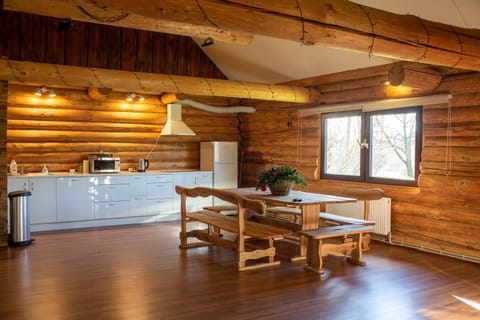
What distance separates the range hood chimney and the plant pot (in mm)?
3198

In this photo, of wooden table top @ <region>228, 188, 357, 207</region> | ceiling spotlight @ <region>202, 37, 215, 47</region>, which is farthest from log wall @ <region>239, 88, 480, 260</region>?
ceiling spotlight @ <region>202, 37, 215, 47</region>

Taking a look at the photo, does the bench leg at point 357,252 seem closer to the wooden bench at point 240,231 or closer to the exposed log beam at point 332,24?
the wooden bench at point 240,231

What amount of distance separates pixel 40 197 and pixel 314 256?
4501 mm

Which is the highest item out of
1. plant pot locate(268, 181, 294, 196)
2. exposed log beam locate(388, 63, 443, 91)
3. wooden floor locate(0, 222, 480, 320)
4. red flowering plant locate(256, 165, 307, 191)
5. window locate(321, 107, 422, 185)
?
exposed log beam locate(388, 63, 443, 91)

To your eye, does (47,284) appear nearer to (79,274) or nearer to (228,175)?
(79,274)

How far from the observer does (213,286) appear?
4.25 metres

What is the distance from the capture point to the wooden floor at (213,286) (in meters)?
3.62

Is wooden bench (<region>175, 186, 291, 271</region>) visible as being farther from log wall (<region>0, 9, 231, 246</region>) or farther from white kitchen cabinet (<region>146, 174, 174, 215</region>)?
log wall (<region>0, 9, 231, 246</region>)

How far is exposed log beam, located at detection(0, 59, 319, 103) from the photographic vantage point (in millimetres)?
5496

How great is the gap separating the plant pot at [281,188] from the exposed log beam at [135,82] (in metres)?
2.10

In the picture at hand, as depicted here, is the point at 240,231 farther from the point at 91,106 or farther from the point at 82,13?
the point at 91,106

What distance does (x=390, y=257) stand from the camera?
550 cm

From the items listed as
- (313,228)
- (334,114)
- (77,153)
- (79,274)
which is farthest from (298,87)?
(79,274)

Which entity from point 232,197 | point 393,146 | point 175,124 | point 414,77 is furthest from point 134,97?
point 414,77
